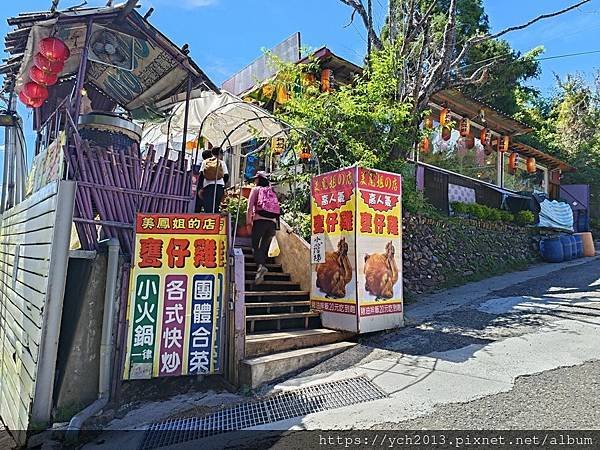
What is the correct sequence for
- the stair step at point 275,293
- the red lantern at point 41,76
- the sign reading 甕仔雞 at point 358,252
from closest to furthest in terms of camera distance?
the red lantern at point 41,76 < the sign reading 甕仔雞 at point 358,252 < the stair step at point 275,293

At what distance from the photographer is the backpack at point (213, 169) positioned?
7621 millimetres

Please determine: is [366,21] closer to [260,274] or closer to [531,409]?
[260,274]

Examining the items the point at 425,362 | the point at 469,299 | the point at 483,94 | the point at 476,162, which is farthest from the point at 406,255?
the point at 483,94

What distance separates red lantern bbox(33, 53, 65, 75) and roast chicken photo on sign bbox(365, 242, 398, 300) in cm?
467

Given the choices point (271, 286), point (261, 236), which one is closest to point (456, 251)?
point (271, 286)

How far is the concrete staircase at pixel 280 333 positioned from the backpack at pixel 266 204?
103 centimetres

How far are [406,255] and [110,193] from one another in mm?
6509

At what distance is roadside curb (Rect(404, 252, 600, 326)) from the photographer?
302 inches

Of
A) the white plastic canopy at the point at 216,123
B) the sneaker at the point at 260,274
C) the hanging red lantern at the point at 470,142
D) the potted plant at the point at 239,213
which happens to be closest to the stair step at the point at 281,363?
the sneaker at the point at 260,274

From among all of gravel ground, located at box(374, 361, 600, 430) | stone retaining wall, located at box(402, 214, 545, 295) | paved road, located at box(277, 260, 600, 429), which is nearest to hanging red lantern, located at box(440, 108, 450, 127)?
stone retaining wall, located at box(402, 214, 545, 295)

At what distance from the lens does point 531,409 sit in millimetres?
3730

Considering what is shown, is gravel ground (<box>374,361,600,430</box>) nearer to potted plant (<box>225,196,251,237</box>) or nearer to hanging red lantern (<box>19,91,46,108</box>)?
potted plant (<box>225,196,251,237</box>)

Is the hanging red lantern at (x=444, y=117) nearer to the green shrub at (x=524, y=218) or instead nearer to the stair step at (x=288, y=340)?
the green shrub at (x=524, y=218)

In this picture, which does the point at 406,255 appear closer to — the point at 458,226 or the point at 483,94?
the point at 458,226
